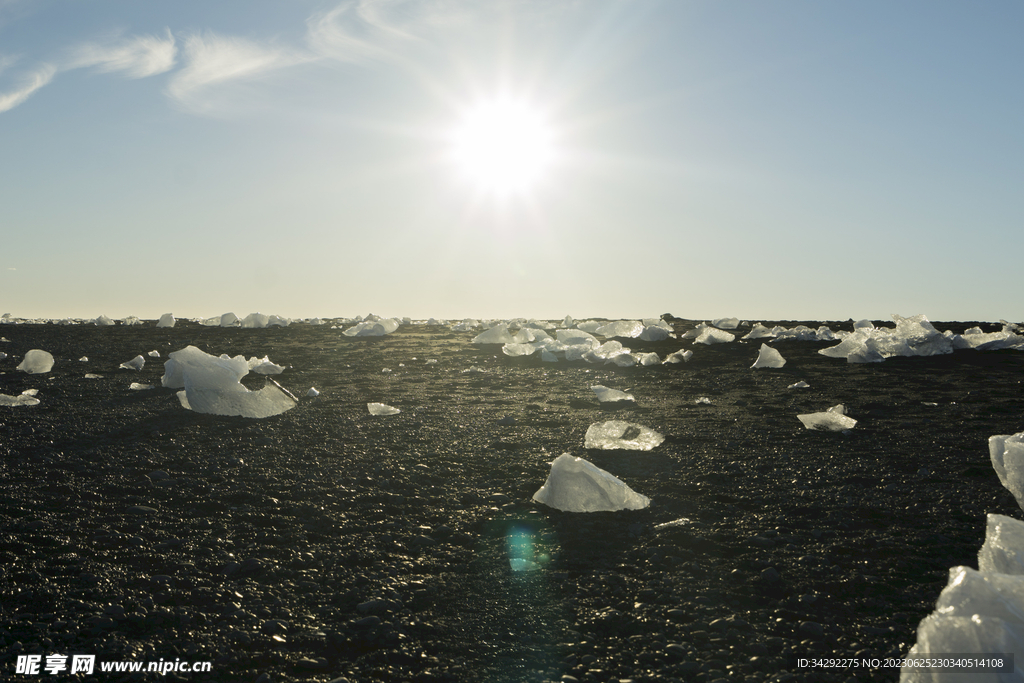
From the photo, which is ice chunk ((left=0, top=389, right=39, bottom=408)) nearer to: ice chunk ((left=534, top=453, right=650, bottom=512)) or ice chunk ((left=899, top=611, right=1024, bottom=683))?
ice chunk ((left=534, top=453, right=650, bottom=512))

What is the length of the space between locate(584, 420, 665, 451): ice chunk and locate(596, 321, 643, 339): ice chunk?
6.14 meters

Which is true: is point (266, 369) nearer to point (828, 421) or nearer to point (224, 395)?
point (224, 395)

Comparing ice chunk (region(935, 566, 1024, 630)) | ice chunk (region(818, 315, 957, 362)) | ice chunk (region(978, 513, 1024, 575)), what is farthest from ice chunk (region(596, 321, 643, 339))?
ice chunk (region(935, 566, 1024, 630))

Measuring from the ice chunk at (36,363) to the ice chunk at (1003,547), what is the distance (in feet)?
23.7

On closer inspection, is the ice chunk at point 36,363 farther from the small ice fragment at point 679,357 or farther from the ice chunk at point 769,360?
the ice chunk at point 769,360

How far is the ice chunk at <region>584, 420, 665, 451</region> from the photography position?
10.7 feet

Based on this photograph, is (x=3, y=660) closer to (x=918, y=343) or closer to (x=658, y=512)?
(x=658, y=512)

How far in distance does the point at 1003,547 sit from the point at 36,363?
24.3 feet

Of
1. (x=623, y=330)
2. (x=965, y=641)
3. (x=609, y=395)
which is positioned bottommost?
(x=965, y=641)

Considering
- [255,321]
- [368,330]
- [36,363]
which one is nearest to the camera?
[36,363]

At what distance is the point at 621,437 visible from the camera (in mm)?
3398

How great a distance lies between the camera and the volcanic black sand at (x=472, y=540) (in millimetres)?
1453

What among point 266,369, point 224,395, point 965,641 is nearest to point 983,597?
point 965,641

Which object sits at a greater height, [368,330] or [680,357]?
[368,330]
